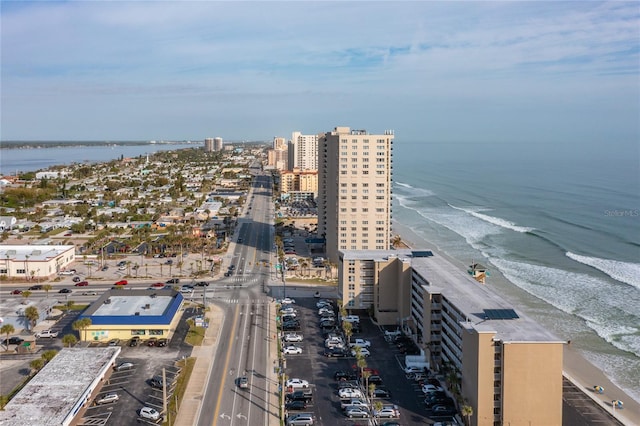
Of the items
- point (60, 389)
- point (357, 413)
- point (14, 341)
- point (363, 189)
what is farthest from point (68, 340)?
point (363, 189)

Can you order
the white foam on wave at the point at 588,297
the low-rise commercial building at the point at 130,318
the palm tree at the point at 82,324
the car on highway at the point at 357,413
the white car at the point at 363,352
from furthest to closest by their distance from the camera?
the white foam on wave at the point at 588,297 < the low-rise commercial building at the point at 130,318 < the palm tree at the point at 82,324 < the white car at the point at 363,352 < the car on highway at the point at 357,413

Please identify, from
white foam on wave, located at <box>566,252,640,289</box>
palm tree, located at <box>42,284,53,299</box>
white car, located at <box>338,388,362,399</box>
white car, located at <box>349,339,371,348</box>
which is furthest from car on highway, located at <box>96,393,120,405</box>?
white foam on wave, located at <box>566,252,640,289</box>

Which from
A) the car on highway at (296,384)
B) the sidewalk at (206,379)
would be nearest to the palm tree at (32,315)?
the sidewalk at (206,379)

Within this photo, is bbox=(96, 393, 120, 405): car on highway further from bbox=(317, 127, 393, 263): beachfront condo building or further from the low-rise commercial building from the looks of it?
bbox=(317, 127, 393, 263): beachfront condo building

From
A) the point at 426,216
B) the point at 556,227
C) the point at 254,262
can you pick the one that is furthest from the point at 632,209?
the point at 254,262

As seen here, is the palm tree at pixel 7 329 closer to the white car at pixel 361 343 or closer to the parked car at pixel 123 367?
the parked car at pixel 123 367

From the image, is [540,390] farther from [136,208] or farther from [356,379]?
[136,208]
